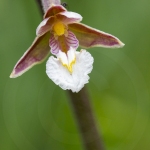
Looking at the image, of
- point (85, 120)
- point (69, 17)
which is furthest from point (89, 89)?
point (69, 17)

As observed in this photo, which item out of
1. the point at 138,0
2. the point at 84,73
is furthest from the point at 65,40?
the point at 138,0

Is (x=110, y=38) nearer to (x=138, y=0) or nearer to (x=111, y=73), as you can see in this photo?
(x=111, y=73)

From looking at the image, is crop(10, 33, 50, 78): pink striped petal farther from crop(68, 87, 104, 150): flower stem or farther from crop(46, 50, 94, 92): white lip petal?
crop(68, 87, 104, 150): flower stem

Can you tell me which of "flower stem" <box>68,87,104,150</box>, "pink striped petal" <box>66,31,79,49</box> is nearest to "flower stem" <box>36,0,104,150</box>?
"flower stem" <box>68,87,104,150</box>

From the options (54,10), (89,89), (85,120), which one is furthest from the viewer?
(89,89)

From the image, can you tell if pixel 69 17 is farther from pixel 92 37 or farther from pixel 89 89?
pixel 89 89

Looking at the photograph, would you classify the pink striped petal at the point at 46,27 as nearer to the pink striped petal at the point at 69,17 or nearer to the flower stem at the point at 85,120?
the pink striped petal at the point at 69,17

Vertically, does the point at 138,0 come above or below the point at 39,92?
above

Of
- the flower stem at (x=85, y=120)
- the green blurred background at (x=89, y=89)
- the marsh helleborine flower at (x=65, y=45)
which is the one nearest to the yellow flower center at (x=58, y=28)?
the marsh helleborine flower at (x=65, y=45)
